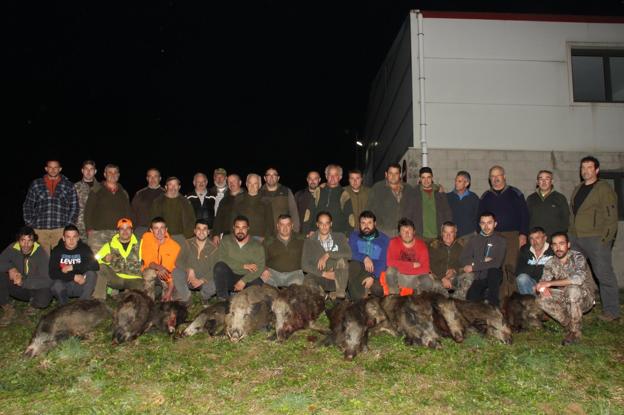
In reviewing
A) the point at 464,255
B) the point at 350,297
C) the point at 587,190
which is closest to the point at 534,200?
the point at 587,190

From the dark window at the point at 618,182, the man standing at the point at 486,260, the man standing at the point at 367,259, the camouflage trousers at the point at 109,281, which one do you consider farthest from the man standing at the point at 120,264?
the dark window at the point at 618,182

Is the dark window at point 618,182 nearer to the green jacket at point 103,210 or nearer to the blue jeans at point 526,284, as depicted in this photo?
the blue jeans at point 526,284

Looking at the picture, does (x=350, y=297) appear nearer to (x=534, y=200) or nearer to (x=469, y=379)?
(x=469, y=379)

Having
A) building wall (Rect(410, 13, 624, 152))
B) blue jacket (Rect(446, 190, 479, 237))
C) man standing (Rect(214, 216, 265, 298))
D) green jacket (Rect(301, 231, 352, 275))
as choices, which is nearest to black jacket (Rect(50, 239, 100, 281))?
man standing (Rect(214, 216, 265, 298))

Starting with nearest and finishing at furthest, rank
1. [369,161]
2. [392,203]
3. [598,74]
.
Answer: [392,203] → [598,74] → [369,161]

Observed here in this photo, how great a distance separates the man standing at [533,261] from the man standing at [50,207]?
7273 mm

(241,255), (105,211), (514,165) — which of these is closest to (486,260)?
(241,255)

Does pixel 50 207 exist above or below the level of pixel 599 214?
above

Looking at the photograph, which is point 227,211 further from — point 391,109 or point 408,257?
point 391,109

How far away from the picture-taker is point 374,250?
7934mm

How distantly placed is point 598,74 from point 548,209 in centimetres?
590

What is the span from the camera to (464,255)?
26.0ft

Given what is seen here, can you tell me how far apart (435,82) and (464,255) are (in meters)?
5.34

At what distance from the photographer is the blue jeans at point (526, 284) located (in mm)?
7449
